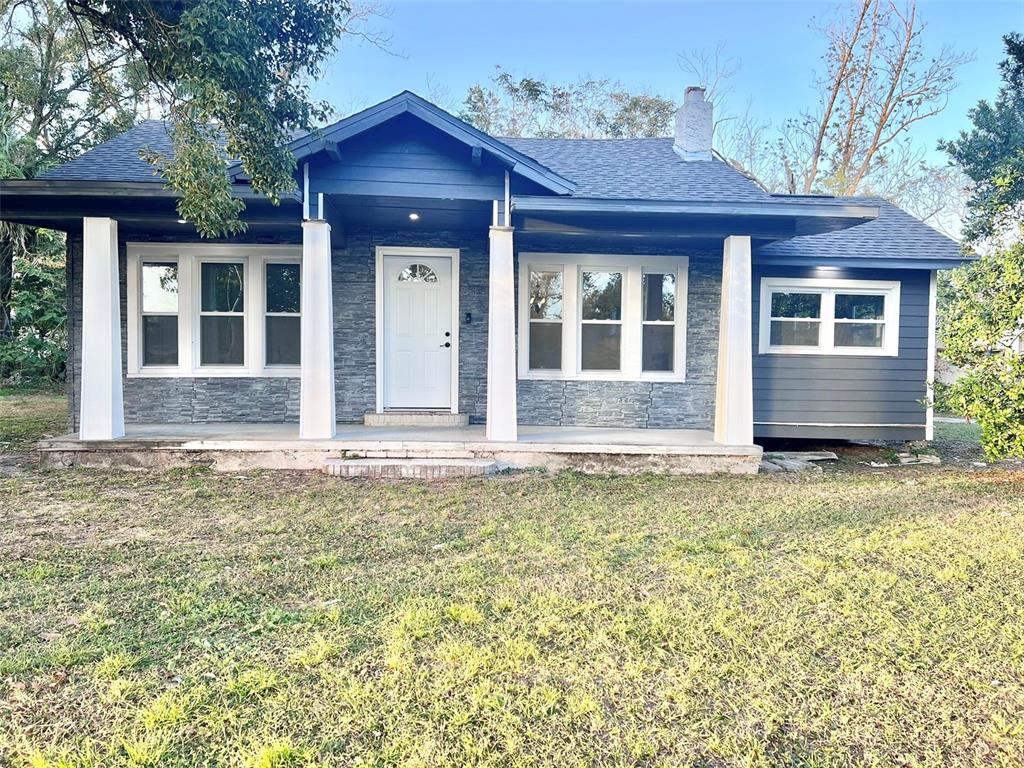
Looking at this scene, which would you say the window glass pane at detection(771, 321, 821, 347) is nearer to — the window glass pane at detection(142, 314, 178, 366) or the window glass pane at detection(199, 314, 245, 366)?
the window glass pane at detection(199, 314, 245, 366)

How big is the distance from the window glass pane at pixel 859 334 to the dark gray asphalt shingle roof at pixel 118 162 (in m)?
8.39

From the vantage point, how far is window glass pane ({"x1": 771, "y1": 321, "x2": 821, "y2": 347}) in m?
8.55

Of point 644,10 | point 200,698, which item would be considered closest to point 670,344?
point 200,698

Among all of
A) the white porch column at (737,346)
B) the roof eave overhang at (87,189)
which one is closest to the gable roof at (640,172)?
the white porch column at (737,346)

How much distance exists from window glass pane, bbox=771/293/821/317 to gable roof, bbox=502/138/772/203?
4.88ft

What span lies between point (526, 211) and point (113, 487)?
487 centimetres

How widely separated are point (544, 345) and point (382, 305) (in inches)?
86.1

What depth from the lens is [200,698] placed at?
7.57ft

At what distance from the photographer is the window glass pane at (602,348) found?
841 centimetres

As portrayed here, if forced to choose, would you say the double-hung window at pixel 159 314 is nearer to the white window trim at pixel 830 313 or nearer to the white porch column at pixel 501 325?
the white porch column at pixel 501 325

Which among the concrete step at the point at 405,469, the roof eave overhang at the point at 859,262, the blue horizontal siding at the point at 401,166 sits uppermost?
the blue horizontal siding at the point at 401,166

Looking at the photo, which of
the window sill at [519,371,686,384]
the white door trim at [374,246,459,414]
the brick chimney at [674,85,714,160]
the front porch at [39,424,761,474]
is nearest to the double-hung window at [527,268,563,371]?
the window sill at [519,371,686,384]

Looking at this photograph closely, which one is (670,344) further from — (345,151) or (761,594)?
(761,594)

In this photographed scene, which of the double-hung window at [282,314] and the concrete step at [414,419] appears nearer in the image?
the concrete step at [414,419]
